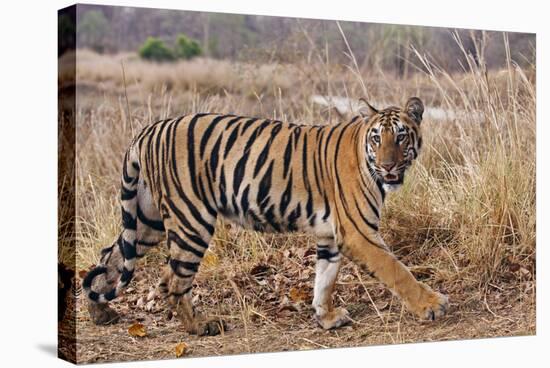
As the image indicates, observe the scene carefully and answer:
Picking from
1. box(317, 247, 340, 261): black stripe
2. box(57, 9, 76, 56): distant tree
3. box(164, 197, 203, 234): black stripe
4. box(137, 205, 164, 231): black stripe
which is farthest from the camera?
box(317, 247, 340, 261): black stripe

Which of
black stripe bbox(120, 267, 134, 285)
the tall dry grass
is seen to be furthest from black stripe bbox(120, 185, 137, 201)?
black stripe bbox(120, 267, 134, 285)

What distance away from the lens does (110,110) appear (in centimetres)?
708

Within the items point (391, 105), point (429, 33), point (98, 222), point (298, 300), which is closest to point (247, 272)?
point (298, 300)

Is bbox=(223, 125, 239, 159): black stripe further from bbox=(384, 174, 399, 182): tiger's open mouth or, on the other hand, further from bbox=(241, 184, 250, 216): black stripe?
bbox=(384, 174, 399, 182): tiger's open mouth

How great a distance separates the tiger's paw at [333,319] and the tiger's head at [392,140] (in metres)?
0.96

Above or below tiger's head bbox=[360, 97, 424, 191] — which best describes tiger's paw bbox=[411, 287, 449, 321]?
below

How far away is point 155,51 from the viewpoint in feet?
23.6

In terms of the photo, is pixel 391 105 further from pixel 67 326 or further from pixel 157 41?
pixel 67 326

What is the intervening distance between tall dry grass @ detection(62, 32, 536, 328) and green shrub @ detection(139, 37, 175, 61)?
6cm

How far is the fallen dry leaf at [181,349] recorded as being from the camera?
684 cm

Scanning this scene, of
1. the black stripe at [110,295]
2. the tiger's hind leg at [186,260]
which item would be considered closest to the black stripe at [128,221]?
the tiger's hind leg at [186,260]

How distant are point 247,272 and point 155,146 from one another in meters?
1.14

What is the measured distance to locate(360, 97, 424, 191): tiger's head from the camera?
7.15 metres

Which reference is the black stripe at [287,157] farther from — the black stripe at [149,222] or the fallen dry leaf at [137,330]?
the fallen dry leaf at [137,330]
